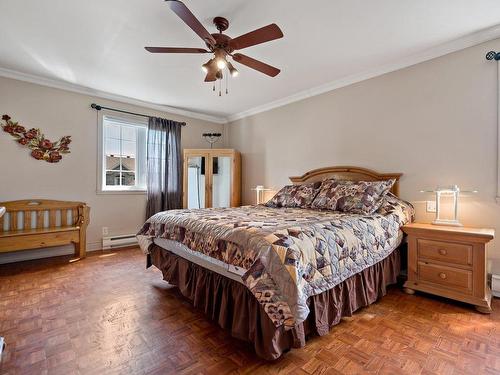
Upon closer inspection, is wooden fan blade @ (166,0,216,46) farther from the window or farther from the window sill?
the window sill

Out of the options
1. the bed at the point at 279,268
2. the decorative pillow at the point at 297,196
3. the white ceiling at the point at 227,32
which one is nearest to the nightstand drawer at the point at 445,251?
the bed at the point at 279,268

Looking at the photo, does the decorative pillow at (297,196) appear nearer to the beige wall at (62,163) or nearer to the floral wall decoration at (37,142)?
the beige wall at (62,163)

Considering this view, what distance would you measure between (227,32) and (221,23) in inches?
8.6

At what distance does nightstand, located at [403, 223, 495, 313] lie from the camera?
195 centimetres

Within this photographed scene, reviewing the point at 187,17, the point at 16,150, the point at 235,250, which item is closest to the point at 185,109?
the point at 16,150

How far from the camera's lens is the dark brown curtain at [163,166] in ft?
14.0

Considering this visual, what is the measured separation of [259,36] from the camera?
1796 millimetres

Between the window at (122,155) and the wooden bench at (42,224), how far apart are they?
0.59 metres

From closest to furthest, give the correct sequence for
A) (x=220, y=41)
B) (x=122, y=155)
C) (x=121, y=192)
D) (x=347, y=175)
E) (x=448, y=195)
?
(x=220, y=41)
(x=448, y=195)
(x=347, y=175)
(x=121, y=192)
(x=122, y=155)

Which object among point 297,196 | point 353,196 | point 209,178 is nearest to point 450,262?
point 353,196

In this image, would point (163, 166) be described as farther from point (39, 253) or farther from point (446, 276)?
point (446, 276)

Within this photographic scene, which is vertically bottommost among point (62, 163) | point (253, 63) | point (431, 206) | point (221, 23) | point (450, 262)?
point (450, 262)

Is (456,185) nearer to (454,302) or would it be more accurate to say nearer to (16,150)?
(454,302)

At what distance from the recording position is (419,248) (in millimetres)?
2254
